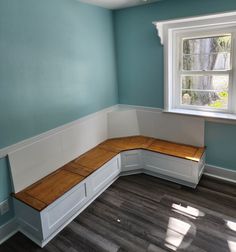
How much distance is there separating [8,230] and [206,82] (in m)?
2.94

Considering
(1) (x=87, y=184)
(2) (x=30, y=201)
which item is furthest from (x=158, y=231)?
(2) (x=30, y=201)

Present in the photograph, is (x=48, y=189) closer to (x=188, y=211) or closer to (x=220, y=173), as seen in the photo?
(x=188, y=211)

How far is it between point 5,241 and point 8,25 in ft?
6.70

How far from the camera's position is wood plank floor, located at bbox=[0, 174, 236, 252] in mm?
2049

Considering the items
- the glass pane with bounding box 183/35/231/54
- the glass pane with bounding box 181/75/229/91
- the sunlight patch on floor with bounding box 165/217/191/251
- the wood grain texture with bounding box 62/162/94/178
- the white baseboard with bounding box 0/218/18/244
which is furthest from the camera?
the glass pane with bounding box 181/75/229/91

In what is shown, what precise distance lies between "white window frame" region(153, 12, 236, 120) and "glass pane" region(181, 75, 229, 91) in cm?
7

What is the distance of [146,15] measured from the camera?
3.05 m

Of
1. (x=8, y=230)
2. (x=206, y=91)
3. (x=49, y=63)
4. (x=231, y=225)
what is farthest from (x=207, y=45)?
(x=8, y=230)

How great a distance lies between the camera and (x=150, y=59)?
10.5ft

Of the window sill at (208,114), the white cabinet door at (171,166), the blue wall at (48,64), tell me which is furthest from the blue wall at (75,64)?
the white cabinet door at (171,166)

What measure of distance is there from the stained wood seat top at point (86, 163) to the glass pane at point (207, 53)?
1.11 m

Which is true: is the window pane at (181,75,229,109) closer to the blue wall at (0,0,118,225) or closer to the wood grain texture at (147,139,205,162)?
the wood grain texture at (147,139,205,162)

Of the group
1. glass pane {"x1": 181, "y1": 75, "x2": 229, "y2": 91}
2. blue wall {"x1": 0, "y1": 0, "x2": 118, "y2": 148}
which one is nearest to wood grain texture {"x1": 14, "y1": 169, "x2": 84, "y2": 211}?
blue wall {"x1": 0, "y1": 0, "x2": 118, "y2": 148}

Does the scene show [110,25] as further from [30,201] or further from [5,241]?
[5,241]
